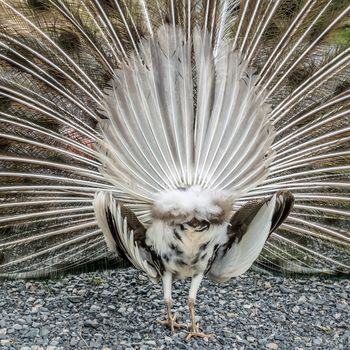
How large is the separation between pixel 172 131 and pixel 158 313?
4.48ft

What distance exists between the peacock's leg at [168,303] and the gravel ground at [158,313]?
69mm

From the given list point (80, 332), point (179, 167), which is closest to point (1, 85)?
point (179, 167)

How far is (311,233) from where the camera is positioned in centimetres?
487

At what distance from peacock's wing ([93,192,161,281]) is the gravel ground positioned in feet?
1.61

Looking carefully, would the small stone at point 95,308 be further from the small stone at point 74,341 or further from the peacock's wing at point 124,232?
the peacock's wing at point 124,232

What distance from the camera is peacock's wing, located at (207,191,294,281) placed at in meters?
3.99

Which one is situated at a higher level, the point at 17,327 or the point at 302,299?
the point at 302,299

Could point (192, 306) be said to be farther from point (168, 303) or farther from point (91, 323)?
point (91, 323)

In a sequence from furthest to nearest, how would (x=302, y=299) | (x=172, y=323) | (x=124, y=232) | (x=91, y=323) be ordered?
(x=302, y=299), (x=91, y=323), (x=172, y=323), (x=124, y=232)

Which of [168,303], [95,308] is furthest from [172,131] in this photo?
[95,308]

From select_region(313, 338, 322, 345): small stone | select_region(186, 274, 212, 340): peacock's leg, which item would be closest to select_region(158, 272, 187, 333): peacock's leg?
select_region(186, 274, 212, 340): peacock's leg

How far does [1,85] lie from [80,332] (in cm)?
168

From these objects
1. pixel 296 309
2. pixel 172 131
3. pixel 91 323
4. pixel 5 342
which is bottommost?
pixel 5 342

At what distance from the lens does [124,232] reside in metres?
4.05
